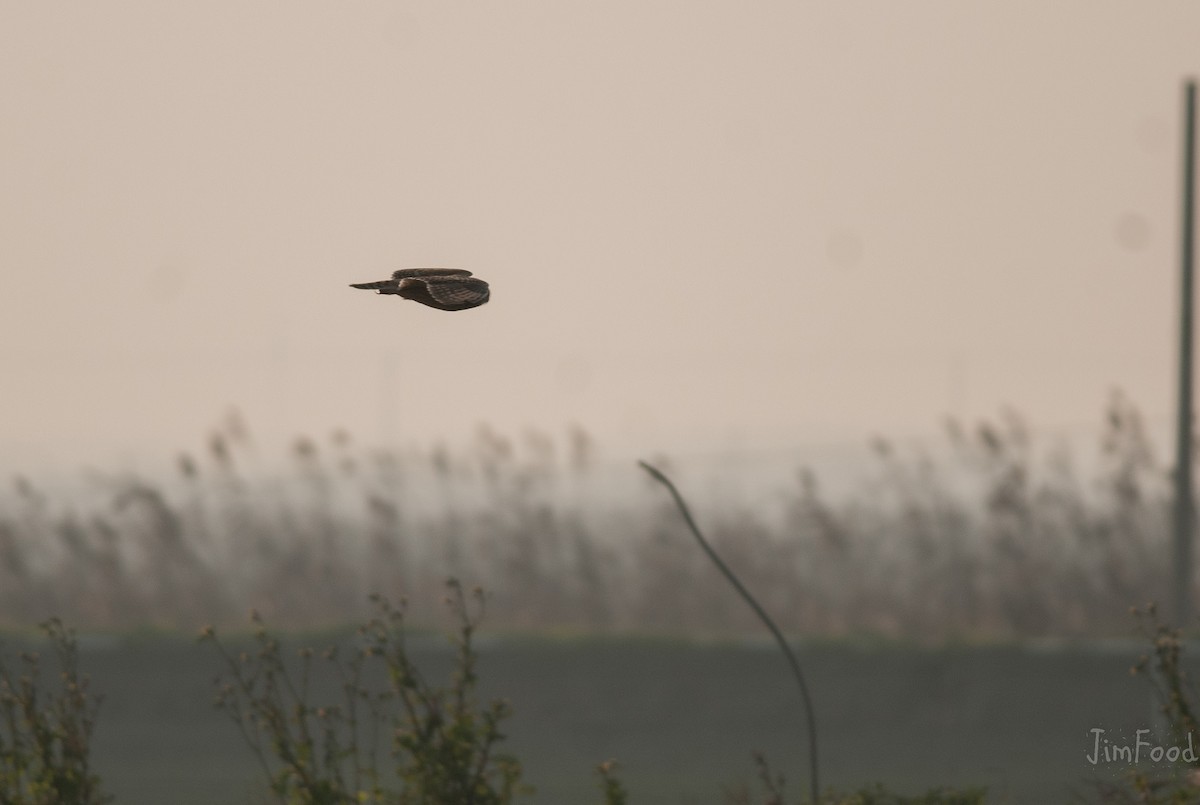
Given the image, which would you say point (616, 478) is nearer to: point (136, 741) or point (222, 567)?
point (222, 567)

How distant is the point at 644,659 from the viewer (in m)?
13.5

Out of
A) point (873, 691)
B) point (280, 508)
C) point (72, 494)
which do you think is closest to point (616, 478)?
point (72, 494)

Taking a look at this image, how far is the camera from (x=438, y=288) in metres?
5.33

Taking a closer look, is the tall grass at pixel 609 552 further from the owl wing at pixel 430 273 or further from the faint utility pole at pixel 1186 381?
the owl wing at pixel 430 273

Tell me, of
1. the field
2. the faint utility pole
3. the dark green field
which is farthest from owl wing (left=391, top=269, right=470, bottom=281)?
the faint utility pole

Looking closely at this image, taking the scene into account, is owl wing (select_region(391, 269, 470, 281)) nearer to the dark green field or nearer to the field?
the field

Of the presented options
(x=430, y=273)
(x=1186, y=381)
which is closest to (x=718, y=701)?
(x=1186, y=381)

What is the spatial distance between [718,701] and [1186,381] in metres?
4.12

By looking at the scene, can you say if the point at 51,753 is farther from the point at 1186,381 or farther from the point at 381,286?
the point at 1186,381

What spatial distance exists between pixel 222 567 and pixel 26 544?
5.84 ft

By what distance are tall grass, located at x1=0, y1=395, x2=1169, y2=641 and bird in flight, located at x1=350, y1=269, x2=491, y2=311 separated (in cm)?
937

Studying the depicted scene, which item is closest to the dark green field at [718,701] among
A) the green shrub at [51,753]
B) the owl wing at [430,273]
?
the green shrub at [51,753]

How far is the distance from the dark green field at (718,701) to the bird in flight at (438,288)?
7.39 meters

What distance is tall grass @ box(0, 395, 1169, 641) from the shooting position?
14.8m
